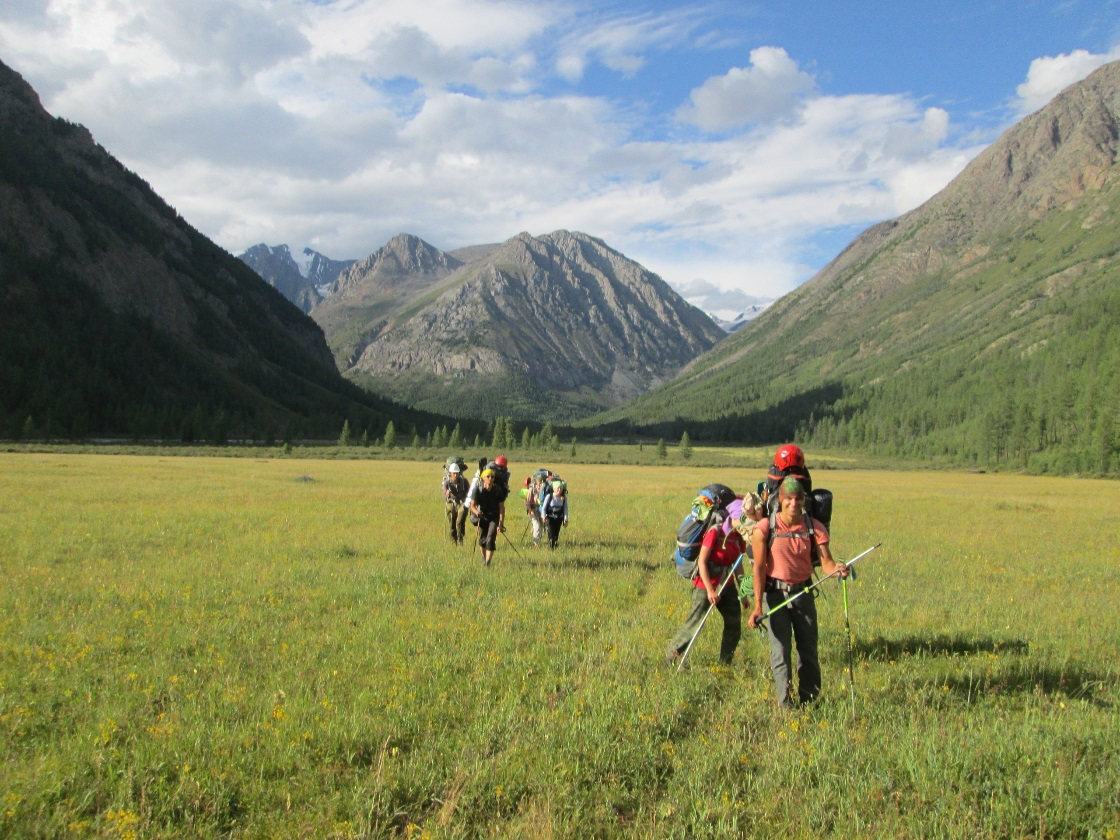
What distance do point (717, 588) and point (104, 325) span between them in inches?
7113

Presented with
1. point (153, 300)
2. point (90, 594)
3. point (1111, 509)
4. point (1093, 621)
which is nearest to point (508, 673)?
point (90, 594)

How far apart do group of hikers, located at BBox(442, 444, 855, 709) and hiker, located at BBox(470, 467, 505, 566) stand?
6.30 meters

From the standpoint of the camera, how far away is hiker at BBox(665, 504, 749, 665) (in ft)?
25.5

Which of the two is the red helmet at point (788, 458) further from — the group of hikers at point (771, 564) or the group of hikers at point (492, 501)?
the group of hikers at point (492, 501)

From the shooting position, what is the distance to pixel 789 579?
6.59 metres

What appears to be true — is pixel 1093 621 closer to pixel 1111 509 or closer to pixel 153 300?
pixel 1111 509

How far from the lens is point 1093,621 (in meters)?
10.8

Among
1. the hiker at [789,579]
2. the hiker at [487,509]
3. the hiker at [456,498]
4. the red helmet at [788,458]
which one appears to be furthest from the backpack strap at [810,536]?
the hiker at [456,498]

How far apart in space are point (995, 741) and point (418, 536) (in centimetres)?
1550

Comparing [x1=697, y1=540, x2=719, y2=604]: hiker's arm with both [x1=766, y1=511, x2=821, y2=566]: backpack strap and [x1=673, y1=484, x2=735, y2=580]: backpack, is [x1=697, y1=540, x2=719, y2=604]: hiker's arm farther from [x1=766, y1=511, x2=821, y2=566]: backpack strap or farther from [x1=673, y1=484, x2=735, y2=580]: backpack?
[x1=766, y1=511, x2=821, y2=566]: backpack strap

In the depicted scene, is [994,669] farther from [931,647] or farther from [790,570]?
[790,570]

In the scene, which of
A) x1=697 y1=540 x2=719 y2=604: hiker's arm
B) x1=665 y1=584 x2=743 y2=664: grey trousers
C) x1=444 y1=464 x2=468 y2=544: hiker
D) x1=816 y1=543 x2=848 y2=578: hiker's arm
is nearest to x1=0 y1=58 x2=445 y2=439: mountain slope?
x1=444 y1=464 x2=468 y2=544: hiker

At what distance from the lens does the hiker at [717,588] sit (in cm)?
Answer: 776

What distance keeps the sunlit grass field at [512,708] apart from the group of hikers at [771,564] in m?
0.47
